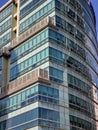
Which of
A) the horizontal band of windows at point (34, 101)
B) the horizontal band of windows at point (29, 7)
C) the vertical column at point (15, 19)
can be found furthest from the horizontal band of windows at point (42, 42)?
the horizontal band of windows at point (34, 101)

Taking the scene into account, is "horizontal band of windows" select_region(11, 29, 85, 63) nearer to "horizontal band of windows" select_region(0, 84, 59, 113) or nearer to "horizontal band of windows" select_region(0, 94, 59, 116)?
"horizontal band of windows" select_region(0, 84, 59, 113)

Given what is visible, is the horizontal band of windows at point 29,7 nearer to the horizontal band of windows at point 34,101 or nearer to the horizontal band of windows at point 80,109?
the horizontal band of windows at point 34,101

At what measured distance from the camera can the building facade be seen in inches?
1764

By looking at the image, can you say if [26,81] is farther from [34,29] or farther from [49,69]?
[34,29]

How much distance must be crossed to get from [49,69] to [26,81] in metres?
4.00

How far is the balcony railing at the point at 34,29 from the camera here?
50344 millimetres

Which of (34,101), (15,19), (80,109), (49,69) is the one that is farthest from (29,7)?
(80,109)

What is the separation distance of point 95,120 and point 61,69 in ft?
38.8

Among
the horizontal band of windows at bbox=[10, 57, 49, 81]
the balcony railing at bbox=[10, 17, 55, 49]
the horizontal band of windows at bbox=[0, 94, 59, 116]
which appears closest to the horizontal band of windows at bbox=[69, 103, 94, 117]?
the horizontal band of windows at bbox=[0, 94, 59, 116]

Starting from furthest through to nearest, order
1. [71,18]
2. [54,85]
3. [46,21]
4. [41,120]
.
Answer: [71,18] → [46,21] → [54,85] → [41,120]

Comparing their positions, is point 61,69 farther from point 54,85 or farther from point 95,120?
point 95,120

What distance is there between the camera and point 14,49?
5600 centimetres

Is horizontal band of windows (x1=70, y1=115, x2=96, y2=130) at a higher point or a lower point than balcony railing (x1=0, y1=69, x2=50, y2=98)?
lower

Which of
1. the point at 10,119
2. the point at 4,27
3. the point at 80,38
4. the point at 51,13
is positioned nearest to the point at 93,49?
the point at 80,38
